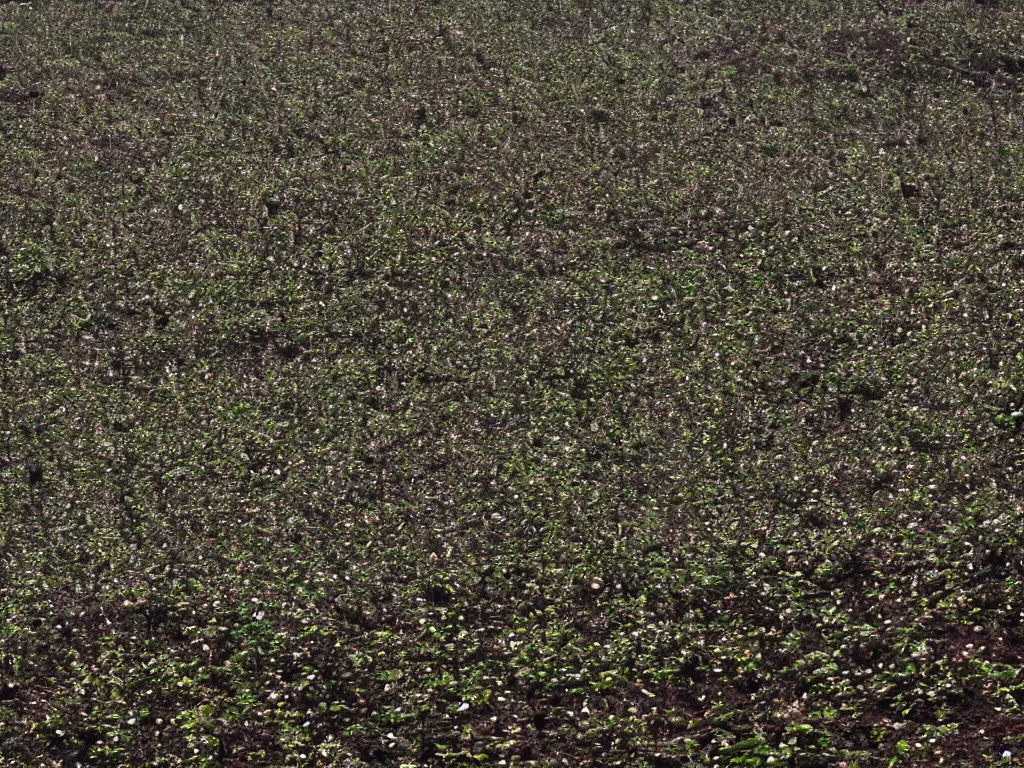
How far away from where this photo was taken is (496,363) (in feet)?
26.2

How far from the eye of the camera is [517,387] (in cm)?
779

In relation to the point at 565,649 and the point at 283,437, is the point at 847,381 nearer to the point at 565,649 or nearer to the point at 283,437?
the point at 565,649

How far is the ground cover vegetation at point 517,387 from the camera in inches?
239

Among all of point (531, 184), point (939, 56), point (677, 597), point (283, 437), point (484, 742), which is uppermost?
point (939, 56)

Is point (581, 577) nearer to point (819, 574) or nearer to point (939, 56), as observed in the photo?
point (819, 574)

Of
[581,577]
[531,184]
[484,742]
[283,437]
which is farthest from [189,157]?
[484,742]

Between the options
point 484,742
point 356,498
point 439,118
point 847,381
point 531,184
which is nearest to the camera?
point 484,742

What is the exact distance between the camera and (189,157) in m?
9.94

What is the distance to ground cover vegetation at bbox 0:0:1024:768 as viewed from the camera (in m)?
6.08

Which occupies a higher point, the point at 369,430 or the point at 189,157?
the point at 189,157

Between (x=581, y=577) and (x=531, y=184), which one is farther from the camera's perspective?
(x=531, y=184)

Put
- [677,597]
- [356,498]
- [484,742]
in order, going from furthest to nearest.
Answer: [356,498], [677,597], [484,742]

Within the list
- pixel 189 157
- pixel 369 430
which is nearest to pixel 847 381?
pixel 369 430

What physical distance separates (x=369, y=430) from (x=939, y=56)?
6.43 m
